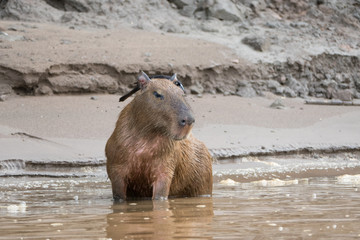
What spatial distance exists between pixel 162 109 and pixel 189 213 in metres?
1.13

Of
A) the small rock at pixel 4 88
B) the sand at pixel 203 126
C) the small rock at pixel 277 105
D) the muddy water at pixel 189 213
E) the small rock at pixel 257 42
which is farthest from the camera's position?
the small rock at pixel 257 42

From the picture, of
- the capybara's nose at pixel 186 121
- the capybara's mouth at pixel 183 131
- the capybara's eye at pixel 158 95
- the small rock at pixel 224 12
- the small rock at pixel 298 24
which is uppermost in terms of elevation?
the small rock at pixel 224 12

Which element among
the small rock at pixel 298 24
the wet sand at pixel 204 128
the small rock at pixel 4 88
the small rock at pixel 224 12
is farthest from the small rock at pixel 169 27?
the small rock at pixel 4 88

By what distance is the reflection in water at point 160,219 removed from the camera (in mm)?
3709

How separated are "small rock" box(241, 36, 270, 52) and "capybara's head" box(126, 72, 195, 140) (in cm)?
890

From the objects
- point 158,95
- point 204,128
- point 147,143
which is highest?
point 158,95

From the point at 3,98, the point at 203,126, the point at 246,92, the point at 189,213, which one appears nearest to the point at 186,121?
the point at 189,213

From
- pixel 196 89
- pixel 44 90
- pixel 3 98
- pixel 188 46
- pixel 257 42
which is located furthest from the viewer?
pixel 257 42

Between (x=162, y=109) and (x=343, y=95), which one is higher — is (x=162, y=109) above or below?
above

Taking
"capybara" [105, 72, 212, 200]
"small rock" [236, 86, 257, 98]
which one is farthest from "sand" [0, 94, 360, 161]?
"capybara" [105, 72, 212, 200]

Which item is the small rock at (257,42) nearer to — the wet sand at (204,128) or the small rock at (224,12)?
the small rock at (224,12)

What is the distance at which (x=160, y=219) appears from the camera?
433 centimetres

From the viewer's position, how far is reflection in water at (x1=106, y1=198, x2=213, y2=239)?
371 centimetres

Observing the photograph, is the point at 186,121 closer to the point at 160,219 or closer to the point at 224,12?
the point at 160,219
